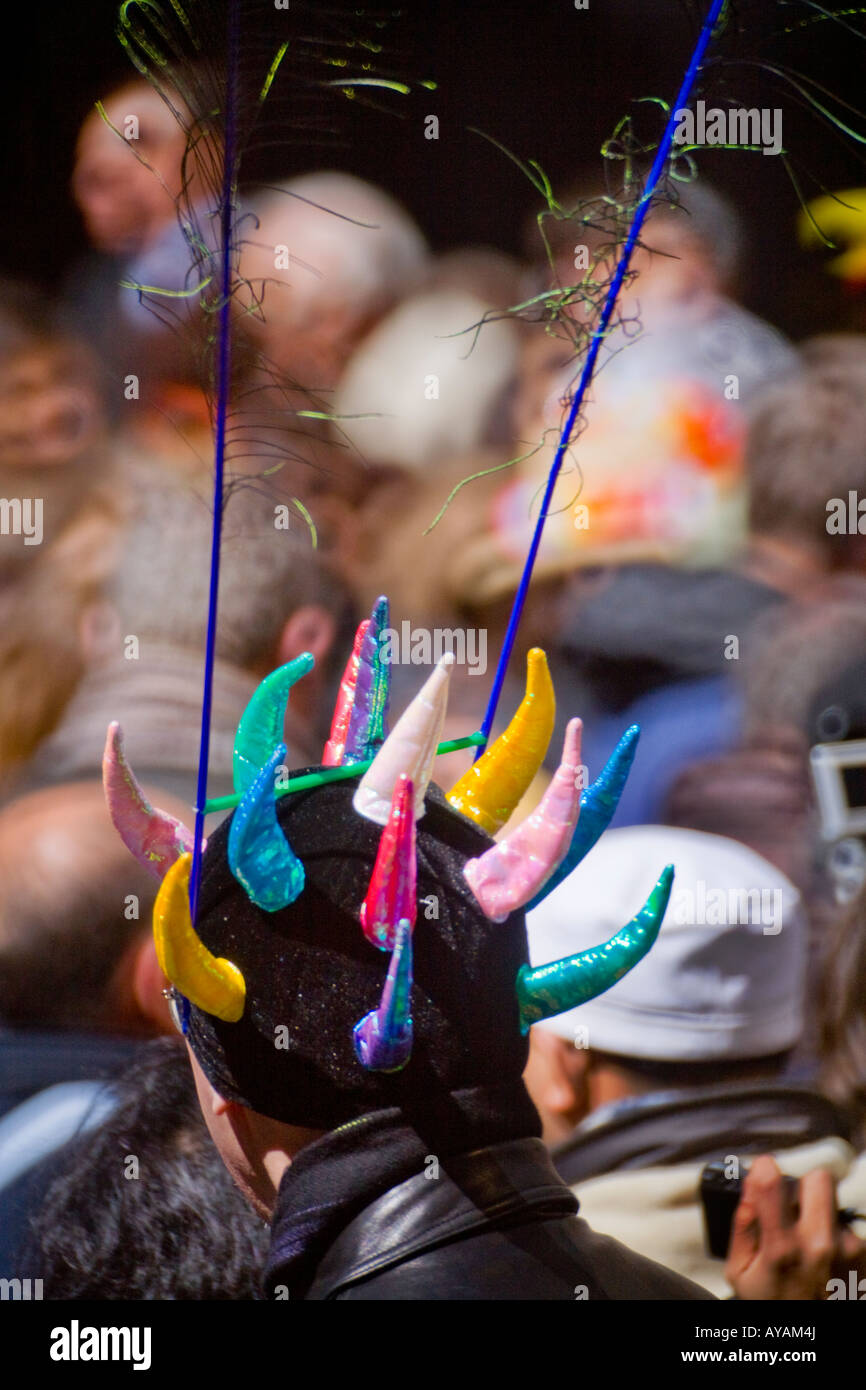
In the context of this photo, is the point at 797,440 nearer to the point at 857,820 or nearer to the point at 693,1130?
the point at 857,820

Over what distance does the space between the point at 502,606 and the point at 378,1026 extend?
Result: 5.62ft

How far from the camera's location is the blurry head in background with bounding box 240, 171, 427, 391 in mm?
2654

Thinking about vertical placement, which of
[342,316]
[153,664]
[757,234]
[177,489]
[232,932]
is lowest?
[232,932]

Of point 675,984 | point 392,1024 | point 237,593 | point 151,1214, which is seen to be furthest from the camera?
point 237,593

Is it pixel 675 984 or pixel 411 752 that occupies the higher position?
pixel 411 752

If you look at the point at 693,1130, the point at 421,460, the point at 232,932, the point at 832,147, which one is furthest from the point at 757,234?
the point at 232,932

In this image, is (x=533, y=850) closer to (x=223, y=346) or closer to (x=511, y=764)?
(x=511, y=764)

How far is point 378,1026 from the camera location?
1.07m

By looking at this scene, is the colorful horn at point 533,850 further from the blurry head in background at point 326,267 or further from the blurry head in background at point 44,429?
the blurry head in background at point 44,429

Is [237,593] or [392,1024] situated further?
[237,593]

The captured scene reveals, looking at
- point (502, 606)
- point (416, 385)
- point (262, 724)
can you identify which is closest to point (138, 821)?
point (262, 724)

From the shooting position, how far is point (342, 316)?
269 cm
